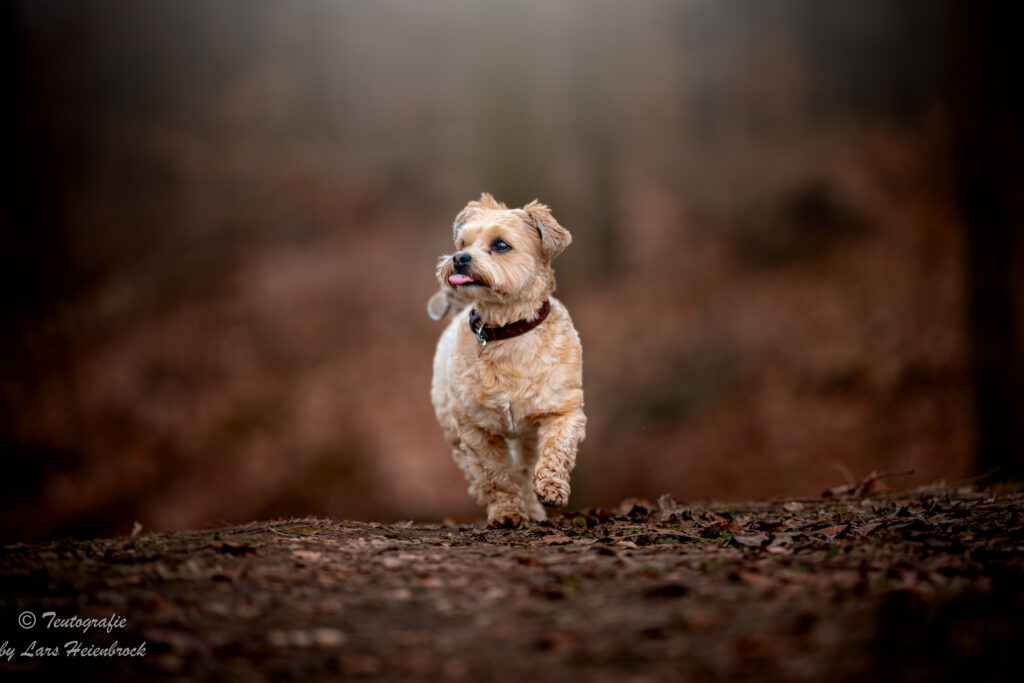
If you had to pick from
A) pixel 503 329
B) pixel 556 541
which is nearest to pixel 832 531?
pixel 556 541

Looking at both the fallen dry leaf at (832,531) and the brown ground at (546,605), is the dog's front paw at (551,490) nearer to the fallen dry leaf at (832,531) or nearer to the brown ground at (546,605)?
the brown ground at (546,605)

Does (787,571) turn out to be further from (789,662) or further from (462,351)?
(462,351)

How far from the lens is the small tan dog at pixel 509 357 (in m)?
5.01

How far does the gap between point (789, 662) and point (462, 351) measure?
3.50 metres

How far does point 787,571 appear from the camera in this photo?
3.12m

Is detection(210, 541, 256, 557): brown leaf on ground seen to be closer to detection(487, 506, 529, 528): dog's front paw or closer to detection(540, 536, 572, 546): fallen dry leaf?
detection(540, 536, 572, 546): fallen dry leaf

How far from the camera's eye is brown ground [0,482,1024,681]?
7.38 feet

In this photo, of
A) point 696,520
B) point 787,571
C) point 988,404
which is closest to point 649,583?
point 787,571

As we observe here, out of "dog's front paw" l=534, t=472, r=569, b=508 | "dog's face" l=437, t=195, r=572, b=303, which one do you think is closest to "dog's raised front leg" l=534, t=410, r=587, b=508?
"dog's front paw" l=534, t=472, r=569, b=508

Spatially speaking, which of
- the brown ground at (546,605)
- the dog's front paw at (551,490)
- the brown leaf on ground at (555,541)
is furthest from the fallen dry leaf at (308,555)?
the dog's front paw at (551,490)

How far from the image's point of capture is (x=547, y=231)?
17.5ft

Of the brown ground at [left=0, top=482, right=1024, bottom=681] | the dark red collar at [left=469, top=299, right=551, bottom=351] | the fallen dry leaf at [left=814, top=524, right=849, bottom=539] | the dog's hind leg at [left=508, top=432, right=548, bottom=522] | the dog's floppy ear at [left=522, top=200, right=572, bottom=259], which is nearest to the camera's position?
the brown ground at [left=0, top=482, right=1024, bottom=681]

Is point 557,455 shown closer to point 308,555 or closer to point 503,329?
point 503,329

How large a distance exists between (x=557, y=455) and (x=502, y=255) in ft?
4.35
